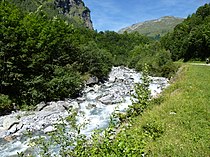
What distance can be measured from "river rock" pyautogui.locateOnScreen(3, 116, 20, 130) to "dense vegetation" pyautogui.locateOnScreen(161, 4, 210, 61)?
4406 centimetres

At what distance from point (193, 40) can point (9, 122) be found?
4891 cm

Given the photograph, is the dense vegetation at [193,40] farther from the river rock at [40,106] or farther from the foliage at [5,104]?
the foliage at [5,104]

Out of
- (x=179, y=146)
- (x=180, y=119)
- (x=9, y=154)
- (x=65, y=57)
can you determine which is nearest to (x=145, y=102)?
(x=180, y=119)

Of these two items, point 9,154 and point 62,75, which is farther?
point 62,75

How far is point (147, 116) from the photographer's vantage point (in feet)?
37.9

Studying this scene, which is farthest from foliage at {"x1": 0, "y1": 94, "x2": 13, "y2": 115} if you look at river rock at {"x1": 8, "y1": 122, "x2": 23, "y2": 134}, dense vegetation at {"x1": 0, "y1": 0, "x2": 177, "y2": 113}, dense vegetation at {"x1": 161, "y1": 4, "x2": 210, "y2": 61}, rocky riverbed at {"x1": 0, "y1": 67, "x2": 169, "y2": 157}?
dense vegetation at {"x1": 161, "y1": 4, "x2": 210, "y2": 61}

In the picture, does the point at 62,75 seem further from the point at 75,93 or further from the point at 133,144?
the point at 133,144

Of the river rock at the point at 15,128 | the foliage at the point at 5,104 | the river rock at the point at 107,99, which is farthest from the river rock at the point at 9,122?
the river rock at the point at 107,99

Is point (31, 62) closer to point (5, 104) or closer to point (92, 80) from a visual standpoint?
point (5, 104)

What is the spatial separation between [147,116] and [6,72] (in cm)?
1810

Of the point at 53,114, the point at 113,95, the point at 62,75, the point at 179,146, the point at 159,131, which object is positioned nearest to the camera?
the point at 179,146

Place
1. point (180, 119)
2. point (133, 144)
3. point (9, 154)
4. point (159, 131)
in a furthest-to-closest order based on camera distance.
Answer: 1. point (9, 154)
2. point (180, 119)
3. point (159, 131)
4. point (133, 144)

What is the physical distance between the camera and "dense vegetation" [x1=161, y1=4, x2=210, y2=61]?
180 feet

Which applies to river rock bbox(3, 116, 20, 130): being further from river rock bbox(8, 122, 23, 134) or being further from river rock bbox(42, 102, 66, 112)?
river rock bbox(42, 102, 66, 112)
